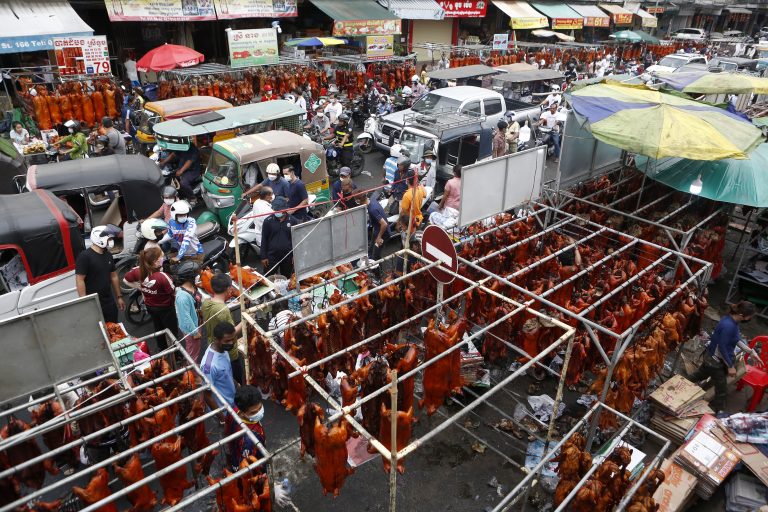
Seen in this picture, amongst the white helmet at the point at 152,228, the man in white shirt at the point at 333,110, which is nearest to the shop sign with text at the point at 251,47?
the man in white shirt at the point at 333,110

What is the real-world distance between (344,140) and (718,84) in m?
8.96

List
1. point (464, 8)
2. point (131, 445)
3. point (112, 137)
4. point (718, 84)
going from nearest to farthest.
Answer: point (131, 445) → point (718, 84) → point (112, 137) → point (464, 8)

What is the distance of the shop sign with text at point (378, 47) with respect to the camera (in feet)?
69.3

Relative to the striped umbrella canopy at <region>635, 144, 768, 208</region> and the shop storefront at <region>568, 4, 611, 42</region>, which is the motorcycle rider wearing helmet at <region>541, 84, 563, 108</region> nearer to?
the striped umbrella canopy at <region>635, 144, 768, 208</region>

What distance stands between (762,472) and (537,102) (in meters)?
15.7

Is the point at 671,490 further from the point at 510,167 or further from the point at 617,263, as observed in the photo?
the point at 510,167

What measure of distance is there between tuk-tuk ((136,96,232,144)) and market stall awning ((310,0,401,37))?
981cm

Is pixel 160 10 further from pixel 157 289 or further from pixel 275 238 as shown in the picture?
pixel 157 289

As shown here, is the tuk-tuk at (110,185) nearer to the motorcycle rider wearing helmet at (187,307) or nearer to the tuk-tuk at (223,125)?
the tuk-tuk at (223,125)

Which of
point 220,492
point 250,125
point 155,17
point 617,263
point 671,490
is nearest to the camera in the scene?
point 220,492

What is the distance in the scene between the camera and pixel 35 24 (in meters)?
15.9

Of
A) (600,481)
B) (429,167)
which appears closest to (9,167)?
(429,167)

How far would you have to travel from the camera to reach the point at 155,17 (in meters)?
18.2

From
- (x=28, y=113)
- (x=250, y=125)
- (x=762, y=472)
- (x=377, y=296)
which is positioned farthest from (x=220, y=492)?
(x=28, y=113)
